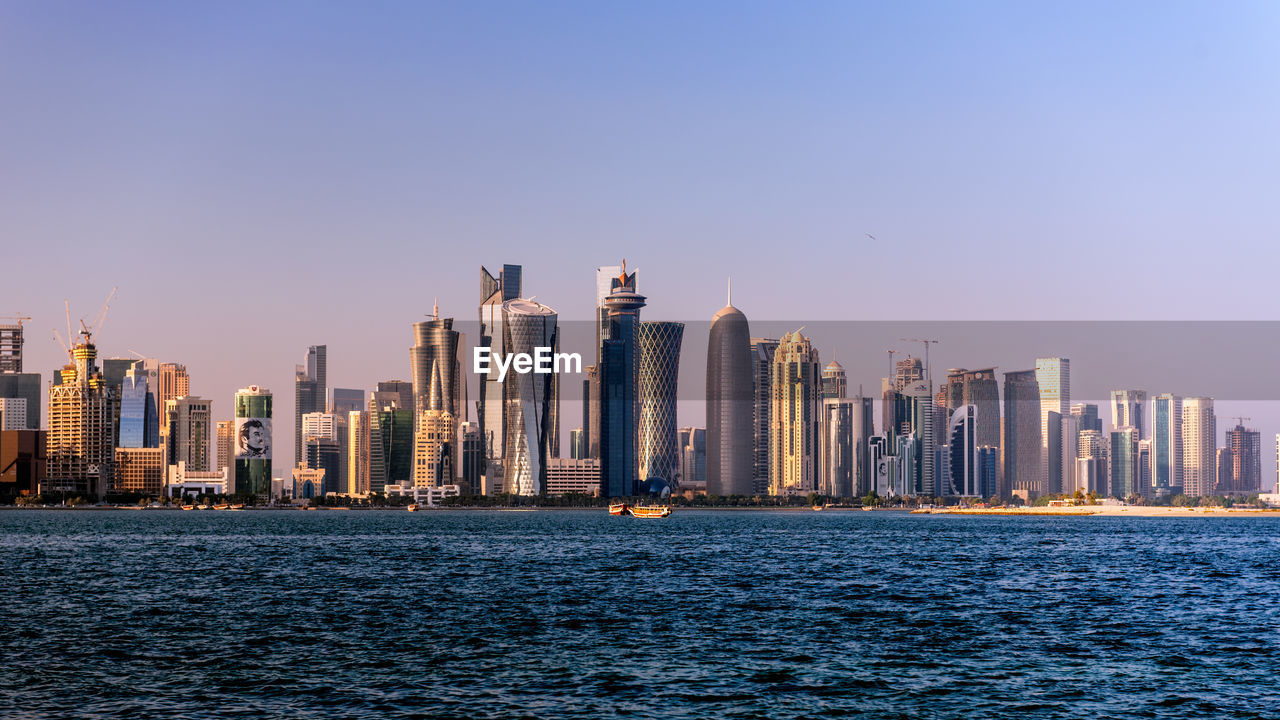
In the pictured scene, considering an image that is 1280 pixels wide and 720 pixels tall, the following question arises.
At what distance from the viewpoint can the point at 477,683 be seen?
2318 inches

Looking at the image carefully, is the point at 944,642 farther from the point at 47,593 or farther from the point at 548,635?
the point at 47,593

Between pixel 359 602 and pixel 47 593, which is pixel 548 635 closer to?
pixel 359 602

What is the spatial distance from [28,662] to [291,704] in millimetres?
19274

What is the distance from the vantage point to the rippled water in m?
55.1

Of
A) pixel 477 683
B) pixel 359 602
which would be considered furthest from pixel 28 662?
pixel 359 602

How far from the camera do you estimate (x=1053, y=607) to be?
93188mm

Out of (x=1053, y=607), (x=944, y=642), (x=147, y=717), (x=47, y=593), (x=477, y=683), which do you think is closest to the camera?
(x=147, y=717)

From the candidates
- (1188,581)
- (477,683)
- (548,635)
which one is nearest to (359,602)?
(548,635)

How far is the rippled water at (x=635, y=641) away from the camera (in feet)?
181

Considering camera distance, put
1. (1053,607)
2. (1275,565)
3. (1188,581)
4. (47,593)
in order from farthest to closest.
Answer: (1275,565), (1188,581), (47,593), (1053,607)

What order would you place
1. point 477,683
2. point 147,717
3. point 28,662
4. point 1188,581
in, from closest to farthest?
1. point 147,717
2. point 477,683
3. point 28,662
4. point 1188,581

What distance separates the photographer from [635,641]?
73000mm

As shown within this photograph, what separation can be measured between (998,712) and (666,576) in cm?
6850

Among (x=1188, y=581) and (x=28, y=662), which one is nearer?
(x=28, y=662)
